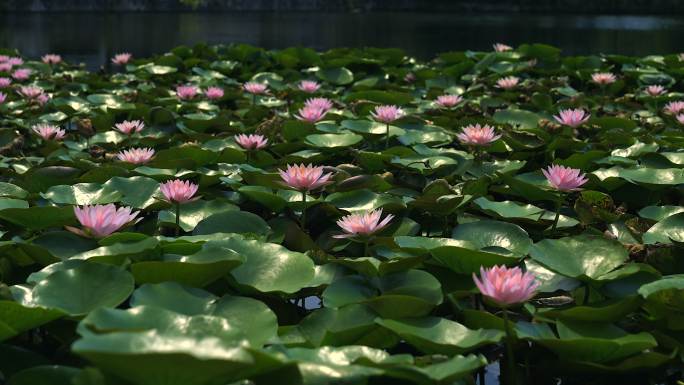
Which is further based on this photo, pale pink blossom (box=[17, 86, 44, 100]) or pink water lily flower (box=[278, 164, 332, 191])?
pale pink blossom (box=[17, 86, 44, 100])

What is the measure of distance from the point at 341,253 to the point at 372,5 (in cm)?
3692

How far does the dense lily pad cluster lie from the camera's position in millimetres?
1003

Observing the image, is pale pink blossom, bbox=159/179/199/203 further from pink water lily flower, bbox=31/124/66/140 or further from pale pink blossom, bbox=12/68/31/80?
pale pink blossom, bbox=12/68/31/80

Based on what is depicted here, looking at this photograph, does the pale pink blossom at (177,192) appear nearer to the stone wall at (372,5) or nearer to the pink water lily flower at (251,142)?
the pink water lily flower at (251,142)

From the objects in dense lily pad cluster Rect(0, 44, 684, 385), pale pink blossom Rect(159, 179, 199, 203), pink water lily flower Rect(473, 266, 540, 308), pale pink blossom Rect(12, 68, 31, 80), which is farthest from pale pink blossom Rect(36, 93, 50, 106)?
pink water lily flower Rect(473, 266, 540, 308)

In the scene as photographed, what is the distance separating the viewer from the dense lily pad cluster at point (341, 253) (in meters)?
1.00

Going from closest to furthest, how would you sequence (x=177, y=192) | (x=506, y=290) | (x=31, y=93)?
(x=506, y=290)
(x=177, y=192)
(x=31, y=93)

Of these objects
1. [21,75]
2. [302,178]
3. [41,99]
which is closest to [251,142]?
[302,178]

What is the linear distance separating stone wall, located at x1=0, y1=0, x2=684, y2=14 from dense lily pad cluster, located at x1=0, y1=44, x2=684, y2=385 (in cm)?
2650

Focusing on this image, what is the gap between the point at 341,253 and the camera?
1649mm

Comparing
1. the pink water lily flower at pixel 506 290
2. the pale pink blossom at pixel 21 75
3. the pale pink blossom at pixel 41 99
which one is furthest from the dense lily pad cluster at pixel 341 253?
the pale pink blossom at pixel 21 75

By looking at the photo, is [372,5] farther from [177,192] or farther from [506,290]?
[506,290]

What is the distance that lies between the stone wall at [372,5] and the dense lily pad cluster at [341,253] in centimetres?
2650

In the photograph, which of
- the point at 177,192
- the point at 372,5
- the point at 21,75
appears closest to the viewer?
the point at 177,192
